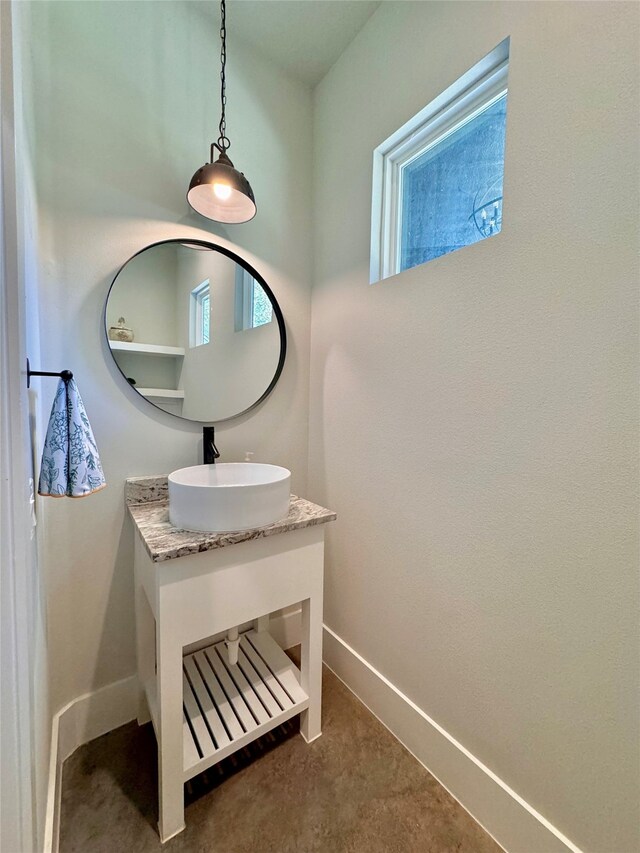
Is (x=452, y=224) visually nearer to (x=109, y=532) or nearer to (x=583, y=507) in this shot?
(x=583, y=507)

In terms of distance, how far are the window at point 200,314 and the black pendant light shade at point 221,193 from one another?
26cm

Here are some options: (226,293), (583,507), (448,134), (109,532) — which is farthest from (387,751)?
(448,134)

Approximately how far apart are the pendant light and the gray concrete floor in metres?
1.91

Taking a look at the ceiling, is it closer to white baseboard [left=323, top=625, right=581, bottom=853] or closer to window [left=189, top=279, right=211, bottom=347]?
window [left=189, top=279, right=211, bottom=347]

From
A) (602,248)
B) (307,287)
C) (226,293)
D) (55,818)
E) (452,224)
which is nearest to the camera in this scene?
(602,248)

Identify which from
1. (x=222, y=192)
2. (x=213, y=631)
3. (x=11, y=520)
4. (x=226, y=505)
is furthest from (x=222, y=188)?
(x=213, y=631)

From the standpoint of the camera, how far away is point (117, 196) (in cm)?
115

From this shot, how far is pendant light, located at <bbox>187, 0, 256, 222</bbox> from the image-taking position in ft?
3.50

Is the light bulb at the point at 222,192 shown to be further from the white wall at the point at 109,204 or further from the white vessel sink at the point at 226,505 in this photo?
the white vessel sink at the point at 226,505

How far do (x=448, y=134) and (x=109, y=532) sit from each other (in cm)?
183

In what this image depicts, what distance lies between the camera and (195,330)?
133 centimetres

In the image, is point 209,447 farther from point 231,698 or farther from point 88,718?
point 88,718

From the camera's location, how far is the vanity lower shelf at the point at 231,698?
1010 mm

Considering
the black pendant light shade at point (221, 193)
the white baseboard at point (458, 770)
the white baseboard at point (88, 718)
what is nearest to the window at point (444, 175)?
the black pendant light shade at point (221, 193)
